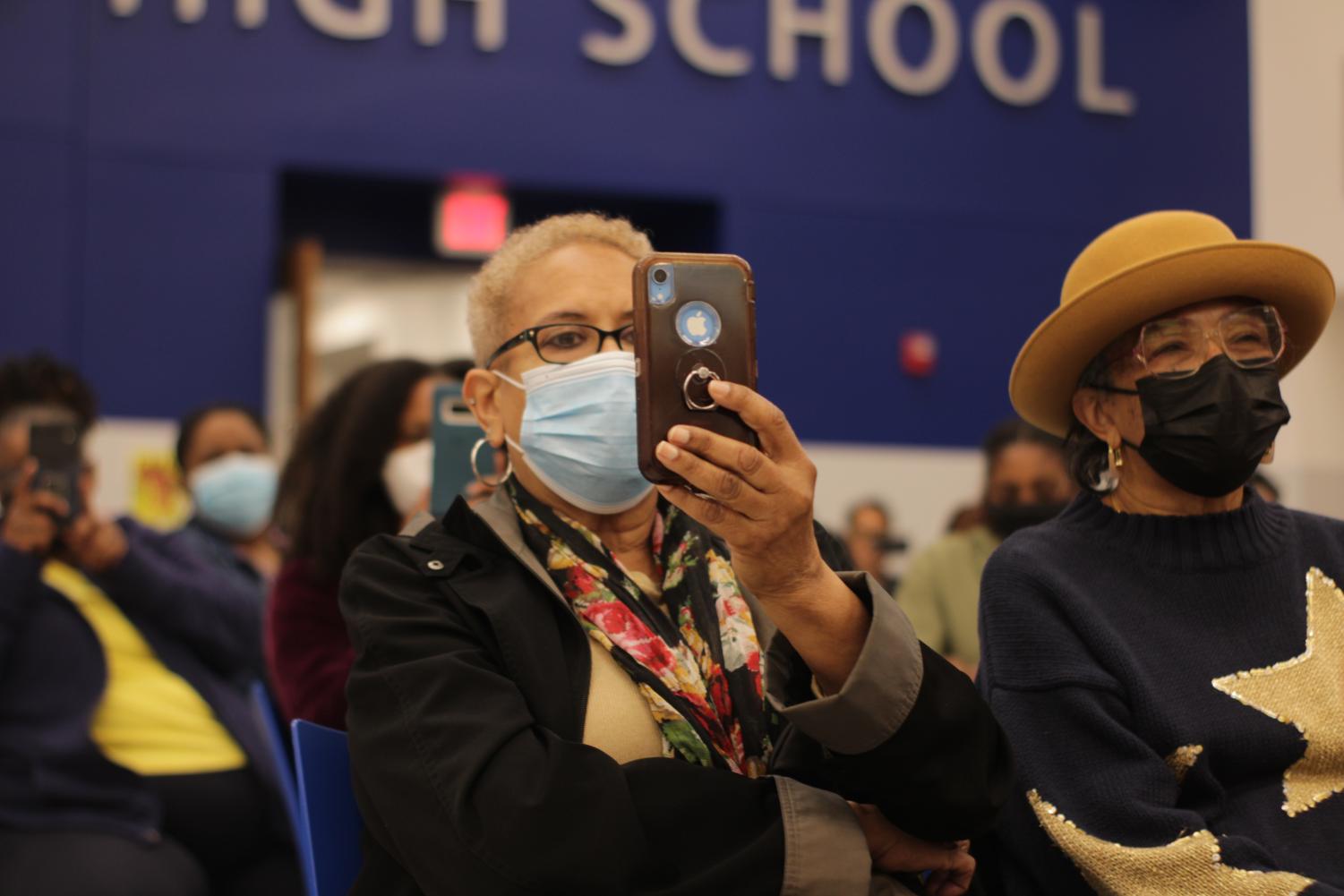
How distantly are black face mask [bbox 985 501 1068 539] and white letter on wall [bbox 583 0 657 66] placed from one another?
3.11 m

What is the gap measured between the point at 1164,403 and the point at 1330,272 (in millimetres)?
369

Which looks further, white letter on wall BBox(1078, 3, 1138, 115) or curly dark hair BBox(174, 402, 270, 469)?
white letter on wall BBox(1078, 3, 1138, 115)

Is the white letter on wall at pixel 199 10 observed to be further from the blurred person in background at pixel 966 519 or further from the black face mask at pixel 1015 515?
the black face mask at pixel 1015 515

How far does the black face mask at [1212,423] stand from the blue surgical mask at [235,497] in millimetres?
2868

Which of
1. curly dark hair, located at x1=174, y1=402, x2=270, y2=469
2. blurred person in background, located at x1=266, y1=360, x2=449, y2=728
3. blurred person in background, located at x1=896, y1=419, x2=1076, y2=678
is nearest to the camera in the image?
blurred person in background, located at x1=266, y1=360, x2=449, y2=728

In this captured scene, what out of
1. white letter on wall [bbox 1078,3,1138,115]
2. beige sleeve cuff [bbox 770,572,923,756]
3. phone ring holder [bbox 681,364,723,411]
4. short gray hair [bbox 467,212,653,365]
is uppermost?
white letter on wall [bbox 1078,3,1138,115]

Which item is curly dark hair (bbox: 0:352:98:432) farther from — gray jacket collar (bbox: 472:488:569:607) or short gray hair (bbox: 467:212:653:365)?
gray jacket collar (bbox: 472:488:569:607)

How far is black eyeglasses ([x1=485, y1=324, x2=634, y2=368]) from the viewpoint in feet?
6.36

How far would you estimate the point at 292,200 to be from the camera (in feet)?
21.1

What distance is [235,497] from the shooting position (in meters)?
A: 4.21

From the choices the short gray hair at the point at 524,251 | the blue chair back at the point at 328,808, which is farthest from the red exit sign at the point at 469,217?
the blue chair back at the point at 328,808

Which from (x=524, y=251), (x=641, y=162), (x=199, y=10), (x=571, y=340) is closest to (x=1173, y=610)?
(x=571, y=340)

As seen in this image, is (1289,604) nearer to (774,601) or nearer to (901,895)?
(901,895)

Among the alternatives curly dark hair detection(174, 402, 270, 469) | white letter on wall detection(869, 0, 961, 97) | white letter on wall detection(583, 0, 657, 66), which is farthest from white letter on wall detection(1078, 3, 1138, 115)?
curly dark hair detection(174, 402, 270, 469)
